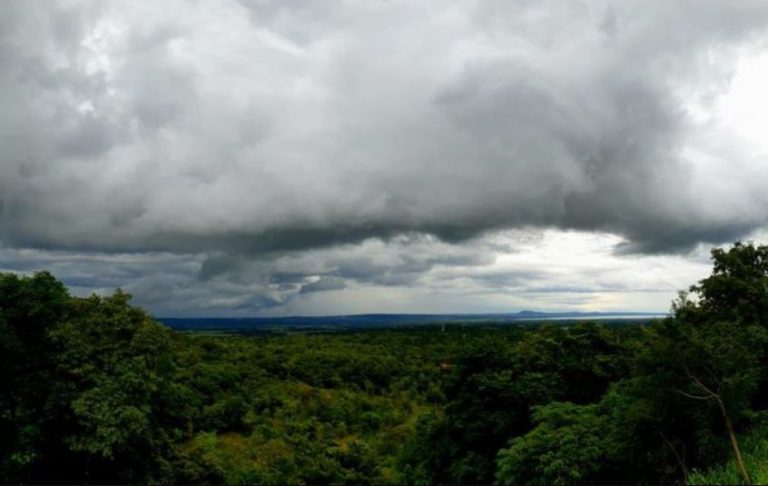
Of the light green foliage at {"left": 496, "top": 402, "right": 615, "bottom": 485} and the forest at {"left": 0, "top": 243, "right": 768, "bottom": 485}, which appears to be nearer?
the forest at {"left": 0, "top": 243, "right": 768, "bottom": 485}

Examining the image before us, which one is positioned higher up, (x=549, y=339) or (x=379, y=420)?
(x=549, y=339)

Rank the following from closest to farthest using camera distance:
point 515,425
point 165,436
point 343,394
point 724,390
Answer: point 724,390 → point 165,436 → point 515,425 → point 343,394

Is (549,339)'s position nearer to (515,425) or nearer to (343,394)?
(515,425)

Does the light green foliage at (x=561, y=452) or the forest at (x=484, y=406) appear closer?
the forest at (x=484, y=406)

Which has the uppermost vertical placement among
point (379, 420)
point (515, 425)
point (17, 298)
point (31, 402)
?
point (17, 298)

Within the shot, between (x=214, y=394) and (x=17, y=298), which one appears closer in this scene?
(x=17, y=298)

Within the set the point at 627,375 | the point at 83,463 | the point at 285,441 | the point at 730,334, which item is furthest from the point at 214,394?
the point at 730,334

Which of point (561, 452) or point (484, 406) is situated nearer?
point (561, 452)

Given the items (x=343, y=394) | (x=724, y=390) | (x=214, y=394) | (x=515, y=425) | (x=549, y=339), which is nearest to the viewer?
(x=724, y=390)
